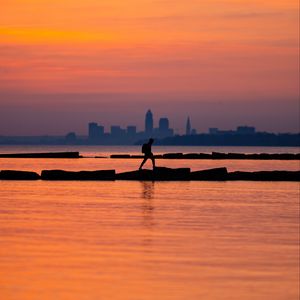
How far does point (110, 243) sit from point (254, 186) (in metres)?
19.4

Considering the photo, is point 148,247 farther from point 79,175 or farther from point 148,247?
point 79,175

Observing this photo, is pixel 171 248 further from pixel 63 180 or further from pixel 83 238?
pixel 63 180

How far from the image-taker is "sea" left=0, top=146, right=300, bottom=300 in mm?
12086

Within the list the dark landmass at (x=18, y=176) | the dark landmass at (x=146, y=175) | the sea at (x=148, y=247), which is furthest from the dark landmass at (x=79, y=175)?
the sea at (x=148, y=247)

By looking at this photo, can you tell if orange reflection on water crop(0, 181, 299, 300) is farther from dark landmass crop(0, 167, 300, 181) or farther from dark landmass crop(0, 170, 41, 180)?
dark landmass crop(0, 167, 300, 181)

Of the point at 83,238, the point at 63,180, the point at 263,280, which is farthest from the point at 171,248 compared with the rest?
the point at 63,180

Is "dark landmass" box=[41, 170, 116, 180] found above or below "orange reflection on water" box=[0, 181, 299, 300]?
above

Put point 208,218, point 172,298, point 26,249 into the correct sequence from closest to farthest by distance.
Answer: point 172,298
point 26,249
point 208,218

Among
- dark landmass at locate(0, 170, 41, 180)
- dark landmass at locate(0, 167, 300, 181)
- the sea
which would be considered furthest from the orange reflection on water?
dark landmass at locate(0, 167, 300, 181)

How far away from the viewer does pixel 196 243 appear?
1662 cm

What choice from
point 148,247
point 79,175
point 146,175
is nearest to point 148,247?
point 148,247

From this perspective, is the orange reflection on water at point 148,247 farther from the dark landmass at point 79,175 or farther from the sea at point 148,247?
the dark landmass at point 79,175

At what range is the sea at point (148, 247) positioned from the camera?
39.7ft

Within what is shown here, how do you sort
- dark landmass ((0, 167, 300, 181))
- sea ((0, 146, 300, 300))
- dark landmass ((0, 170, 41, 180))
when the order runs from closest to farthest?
sea ((0, 146, 300, 300)) < dark landmass ((0, 170, 41, 180)) < dark landmass ((0, 167, 300, 181))
